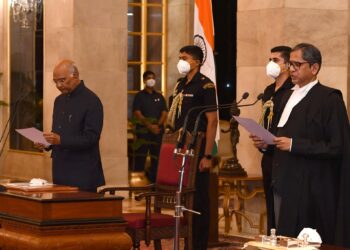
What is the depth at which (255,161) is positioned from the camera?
1024cm

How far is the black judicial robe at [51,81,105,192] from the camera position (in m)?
7.73

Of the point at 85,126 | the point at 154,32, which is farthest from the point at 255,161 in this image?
the point at 154,32

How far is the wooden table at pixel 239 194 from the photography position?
32.7ft

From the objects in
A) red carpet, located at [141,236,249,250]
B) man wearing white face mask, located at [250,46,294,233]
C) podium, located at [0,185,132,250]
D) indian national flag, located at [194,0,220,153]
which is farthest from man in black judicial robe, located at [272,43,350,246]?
indian national flag, located at [194,0,220,153]

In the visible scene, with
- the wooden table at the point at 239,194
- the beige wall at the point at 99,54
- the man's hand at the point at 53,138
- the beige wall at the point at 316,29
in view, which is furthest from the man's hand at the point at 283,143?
the beige wall at the point at 99,54

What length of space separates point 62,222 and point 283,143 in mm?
1417

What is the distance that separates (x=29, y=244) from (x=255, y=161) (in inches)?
172

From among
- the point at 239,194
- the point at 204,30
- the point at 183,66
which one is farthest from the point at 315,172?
the point at 204,30

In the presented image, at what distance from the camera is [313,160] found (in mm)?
6246

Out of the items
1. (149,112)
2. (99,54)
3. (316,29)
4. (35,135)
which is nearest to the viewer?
(35,135)

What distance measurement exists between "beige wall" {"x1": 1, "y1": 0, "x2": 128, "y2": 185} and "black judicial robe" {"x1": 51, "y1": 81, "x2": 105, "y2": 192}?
4.77 meters

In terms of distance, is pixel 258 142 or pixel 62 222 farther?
pixel 258 142

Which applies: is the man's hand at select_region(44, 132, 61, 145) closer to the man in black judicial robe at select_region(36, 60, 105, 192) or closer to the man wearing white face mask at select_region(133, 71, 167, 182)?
the man in black judicial robe at select_region(36, 60, 105, 192)

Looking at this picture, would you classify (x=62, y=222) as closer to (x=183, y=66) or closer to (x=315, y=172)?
(x=315, y=172)
